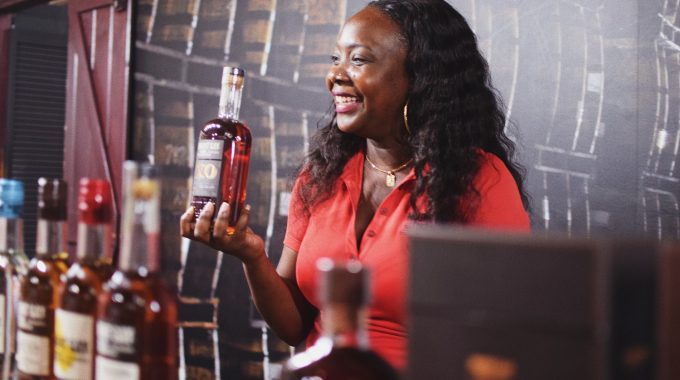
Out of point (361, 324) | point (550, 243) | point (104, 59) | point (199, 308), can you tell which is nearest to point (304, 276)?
point (361, 324)

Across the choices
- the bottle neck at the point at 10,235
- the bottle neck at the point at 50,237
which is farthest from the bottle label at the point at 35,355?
the bottle neck at the point at 10,235

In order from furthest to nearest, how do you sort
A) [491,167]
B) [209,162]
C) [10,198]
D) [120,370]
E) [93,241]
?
[491,167]
[209,162]
[10,198]
[93,241]
[120,370]

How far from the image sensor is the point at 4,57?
5.09 meters

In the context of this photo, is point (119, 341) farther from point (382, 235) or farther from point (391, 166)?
point (391, 166)

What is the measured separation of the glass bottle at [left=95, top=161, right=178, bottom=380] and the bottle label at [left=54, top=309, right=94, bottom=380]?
1.6 inches

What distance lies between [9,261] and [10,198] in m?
0.09

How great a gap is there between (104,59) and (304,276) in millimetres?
2948

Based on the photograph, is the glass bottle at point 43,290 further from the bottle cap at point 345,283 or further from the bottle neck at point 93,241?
the bottle cap at point 345,283

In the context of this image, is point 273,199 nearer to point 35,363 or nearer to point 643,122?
point 643,122

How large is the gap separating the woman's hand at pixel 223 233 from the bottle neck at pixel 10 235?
32 cm

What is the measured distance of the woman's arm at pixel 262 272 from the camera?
1.36 m

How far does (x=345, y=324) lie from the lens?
63 cm

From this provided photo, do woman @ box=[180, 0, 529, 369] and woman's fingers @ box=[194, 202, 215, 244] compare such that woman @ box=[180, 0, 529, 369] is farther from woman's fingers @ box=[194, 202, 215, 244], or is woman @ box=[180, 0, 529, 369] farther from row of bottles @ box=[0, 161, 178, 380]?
row of bottles @ box=[0, 161, 178, 380]

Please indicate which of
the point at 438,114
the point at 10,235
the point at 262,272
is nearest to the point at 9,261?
the point at 10,235
